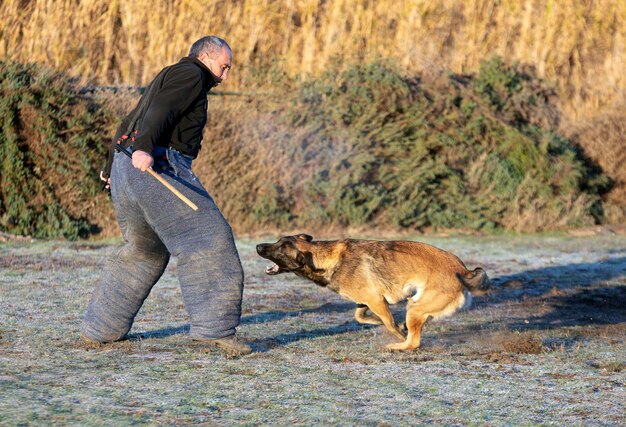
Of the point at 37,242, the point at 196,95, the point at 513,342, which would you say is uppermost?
the point at 196,95

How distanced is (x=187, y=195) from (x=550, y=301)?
4.98 m

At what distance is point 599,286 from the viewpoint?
11281mm

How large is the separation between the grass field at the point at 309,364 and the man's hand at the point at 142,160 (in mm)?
1285

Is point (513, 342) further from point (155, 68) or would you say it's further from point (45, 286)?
point (155, 68)

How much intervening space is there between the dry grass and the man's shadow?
5242mm

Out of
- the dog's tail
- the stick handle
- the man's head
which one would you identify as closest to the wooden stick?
the stick handle

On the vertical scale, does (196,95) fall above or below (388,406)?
above

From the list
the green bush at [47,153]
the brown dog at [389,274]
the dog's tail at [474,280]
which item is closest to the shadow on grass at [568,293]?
the dog's tail at [474,280]

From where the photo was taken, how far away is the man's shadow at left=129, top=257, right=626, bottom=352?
8008mm

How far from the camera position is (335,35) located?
16484 mm

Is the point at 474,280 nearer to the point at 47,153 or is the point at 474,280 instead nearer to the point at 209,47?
the point at 209,47

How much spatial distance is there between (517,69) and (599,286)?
6529 mm

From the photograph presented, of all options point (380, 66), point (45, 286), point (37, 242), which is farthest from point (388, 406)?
point (380, 66)

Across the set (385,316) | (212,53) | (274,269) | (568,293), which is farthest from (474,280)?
(568,293)
